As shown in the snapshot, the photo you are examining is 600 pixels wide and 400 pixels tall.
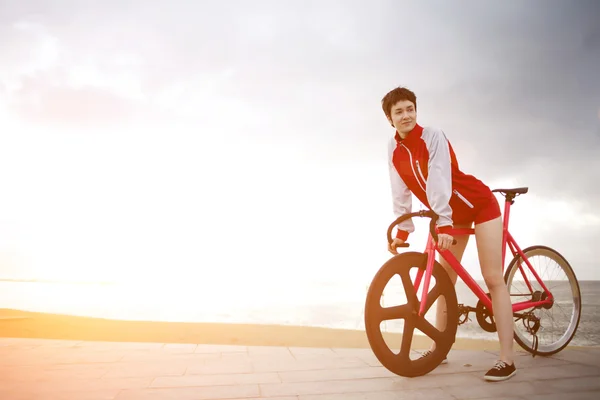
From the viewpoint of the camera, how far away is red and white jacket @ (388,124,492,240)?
282 cm

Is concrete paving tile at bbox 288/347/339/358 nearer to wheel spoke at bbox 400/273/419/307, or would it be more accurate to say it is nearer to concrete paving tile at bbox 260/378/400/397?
concrete paving tile at bbox 260/378/400/397

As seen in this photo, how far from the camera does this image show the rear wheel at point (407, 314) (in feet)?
8.85

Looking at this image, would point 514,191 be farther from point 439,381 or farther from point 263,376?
point 263,376

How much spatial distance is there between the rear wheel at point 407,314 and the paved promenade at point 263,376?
120 millimetres

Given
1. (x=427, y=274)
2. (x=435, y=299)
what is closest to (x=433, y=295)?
(x=435, y=299)

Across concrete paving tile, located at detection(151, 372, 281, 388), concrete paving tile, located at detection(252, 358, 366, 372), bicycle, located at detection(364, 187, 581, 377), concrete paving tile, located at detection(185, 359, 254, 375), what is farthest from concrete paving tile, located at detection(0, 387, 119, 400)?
bicycle, located at detection(364, 187, 581, 377)

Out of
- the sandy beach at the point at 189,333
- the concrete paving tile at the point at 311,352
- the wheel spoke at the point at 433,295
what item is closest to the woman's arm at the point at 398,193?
the wheel spoke at the point at 433,295

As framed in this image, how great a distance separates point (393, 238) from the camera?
3197 mm

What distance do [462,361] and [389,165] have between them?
165cm

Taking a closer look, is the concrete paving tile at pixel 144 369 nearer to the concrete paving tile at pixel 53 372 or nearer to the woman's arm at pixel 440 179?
the concrete paving tile at pixel 53 372

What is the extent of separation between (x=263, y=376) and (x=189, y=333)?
474 cm

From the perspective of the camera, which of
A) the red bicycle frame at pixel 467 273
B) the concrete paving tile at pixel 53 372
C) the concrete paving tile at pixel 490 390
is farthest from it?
the concrete paving tile at pixel 53 372

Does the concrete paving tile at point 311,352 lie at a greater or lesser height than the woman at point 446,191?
lesser

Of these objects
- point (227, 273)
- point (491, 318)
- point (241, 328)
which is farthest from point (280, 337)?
point (227, 273)
